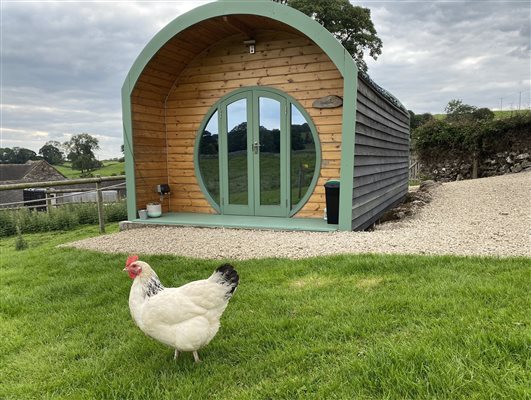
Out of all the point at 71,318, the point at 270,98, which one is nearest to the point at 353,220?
the point at 270,98

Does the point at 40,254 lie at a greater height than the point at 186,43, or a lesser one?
lesser

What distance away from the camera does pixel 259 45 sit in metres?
6.56

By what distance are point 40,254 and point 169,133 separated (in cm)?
329

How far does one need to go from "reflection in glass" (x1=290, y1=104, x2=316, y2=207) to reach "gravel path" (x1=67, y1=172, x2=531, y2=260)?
1.29 metres

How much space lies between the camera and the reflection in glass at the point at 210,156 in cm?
702

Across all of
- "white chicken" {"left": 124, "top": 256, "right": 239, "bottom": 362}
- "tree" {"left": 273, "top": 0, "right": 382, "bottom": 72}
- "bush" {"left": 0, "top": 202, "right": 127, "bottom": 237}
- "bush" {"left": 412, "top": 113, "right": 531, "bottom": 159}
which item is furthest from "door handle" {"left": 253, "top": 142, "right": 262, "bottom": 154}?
"tree" {"left": 273, "top": 0, "right": 382, "bottom": 72}

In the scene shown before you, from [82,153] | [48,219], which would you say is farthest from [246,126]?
[82,153]

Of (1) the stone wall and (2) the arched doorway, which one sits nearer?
(2) the arched doorway

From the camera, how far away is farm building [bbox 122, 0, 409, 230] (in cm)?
591

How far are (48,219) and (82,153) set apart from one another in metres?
16.7

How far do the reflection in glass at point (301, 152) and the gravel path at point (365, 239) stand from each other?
1.29m

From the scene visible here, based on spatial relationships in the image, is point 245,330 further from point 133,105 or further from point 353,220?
point 133,105

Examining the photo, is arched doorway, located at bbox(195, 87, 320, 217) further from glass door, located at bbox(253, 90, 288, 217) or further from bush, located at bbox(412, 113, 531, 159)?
bush, located at bbox(412, 113, 531, 159)

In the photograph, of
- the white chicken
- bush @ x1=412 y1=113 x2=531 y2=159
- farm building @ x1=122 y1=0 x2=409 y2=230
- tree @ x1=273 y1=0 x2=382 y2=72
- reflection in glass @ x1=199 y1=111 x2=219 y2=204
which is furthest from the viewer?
tree @ x1=273 y1=0 x2=382 y2=72
